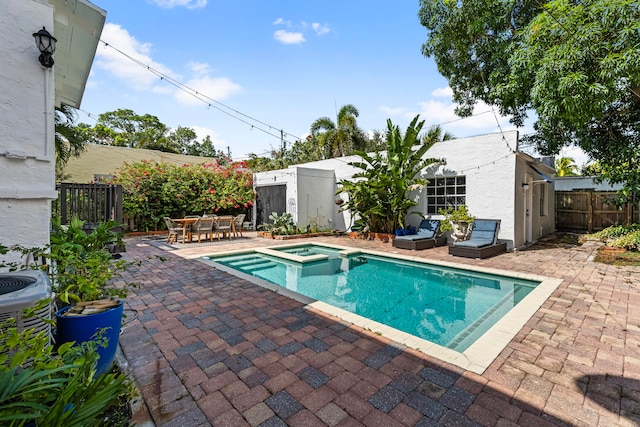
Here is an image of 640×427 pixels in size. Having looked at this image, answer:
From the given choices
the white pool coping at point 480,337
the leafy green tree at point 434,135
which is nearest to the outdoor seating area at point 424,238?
the leafy green tree at point 434,135

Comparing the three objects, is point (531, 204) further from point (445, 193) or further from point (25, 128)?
point (25, 128)

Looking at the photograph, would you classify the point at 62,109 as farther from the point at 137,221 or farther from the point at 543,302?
the point at 543,302

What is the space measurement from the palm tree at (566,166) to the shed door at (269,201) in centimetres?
2545

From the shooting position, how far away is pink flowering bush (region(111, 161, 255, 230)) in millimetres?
13883

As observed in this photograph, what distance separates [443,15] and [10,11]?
42.6 ft

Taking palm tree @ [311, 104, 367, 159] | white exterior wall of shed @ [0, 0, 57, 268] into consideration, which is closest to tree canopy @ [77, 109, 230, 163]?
palm tree @ [311, 104, 367, 159]

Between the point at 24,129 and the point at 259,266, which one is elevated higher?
the point at 24,129

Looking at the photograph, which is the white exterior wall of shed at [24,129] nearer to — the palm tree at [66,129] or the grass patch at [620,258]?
the palm tree at [66,129]

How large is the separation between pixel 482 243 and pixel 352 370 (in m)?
7.55

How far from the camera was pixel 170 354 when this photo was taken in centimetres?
312

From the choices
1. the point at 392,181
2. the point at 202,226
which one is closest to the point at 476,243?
the point at 392,181

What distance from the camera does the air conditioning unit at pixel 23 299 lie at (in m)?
1.83

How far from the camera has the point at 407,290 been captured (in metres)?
6.32

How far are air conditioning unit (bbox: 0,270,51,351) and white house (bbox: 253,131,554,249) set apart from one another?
435 inches
